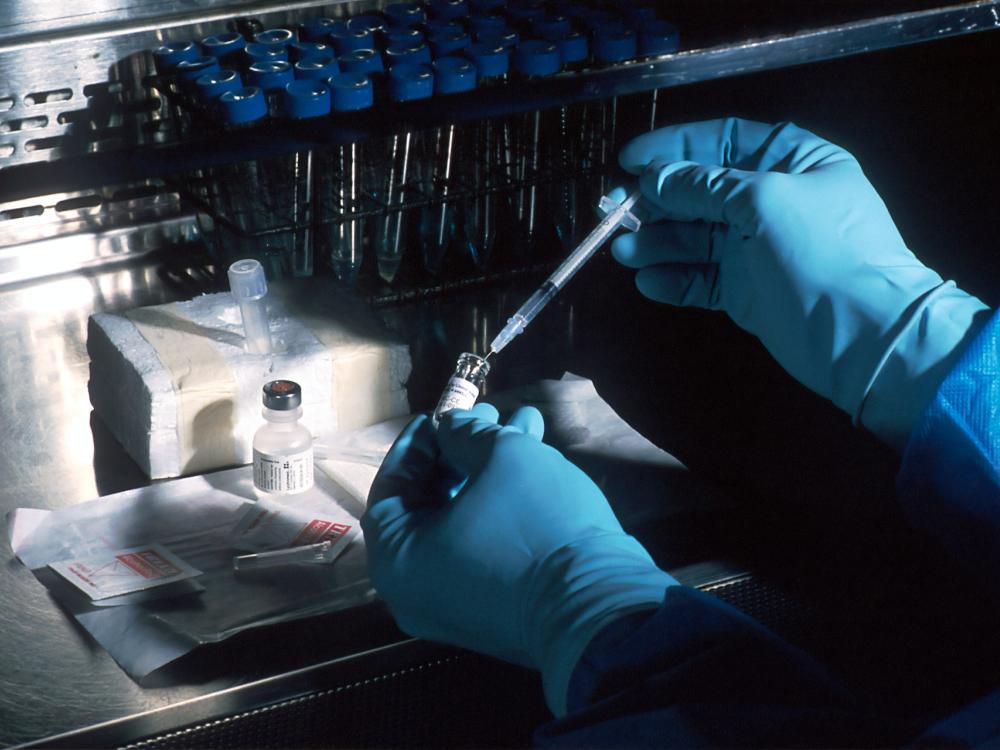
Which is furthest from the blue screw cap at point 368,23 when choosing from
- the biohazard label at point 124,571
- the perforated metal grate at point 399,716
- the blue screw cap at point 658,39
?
the perforated metal grate at point 399,716

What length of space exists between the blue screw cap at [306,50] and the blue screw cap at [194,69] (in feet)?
0.33

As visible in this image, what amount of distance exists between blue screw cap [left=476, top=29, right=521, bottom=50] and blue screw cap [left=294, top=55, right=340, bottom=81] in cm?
20

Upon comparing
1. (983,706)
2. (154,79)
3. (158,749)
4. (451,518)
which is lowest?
(158,749)

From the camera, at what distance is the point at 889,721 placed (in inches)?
31.3

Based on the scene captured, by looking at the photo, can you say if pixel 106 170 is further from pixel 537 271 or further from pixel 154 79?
pixel 537 271

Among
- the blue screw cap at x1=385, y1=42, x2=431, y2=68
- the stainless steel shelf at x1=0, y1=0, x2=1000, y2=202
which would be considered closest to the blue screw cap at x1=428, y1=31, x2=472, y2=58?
the blue screw cap at x1=385, y1=42, x2=431, y2=68

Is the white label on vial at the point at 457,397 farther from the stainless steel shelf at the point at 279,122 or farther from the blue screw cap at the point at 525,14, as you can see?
the blue screw cap at the point at 525,14

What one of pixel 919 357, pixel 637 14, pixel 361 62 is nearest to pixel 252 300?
pixel 361 62

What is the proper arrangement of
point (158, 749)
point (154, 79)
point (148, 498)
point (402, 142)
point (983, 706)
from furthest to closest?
point (402, 142)
point (154, 79)
point (148, 498)
point (158, 749)
point (983, 706)

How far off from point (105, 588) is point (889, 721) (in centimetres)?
75

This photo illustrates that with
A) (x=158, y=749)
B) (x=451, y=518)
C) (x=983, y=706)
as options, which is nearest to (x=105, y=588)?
(x=158, y=749)

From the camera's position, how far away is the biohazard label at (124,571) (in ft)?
3.80

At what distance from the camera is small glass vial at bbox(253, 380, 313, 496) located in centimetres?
130

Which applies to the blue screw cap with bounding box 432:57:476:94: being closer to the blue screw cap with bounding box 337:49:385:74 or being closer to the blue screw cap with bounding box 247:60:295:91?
the blue screw cap with bounding box 337:49:385:74
